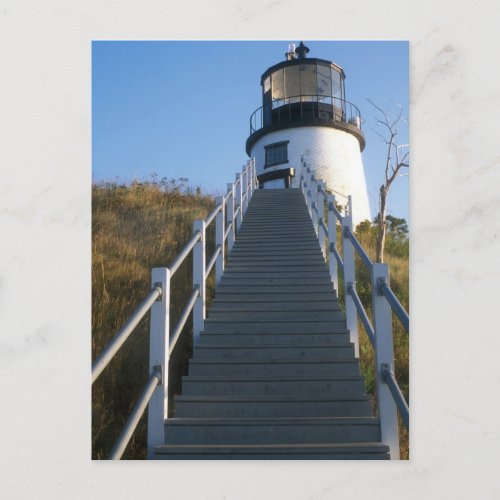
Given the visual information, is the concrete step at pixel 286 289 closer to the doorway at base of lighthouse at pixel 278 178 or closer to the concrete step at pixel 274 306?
the concrete step at pixel 274 306

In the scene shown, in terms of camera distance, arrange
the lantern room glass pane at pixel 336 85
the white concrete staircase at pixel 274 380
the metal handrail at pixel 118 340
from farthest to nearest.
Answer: the lantern room glass pane at pixel 336 85 → the white concrete staircase at pixel 274 380 → the metal handrail at pixel 118 340

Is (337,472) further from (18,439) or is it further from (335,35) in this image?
(335,35)

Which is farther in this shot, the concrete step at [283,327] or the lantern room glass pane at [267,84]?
the lantern room glass pane at [267,84]

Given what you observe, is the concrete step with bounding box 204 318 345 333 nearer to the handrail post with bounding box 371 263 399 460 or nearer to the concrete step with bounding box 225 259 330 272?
the concrete step with bounding box 225 259 330 272

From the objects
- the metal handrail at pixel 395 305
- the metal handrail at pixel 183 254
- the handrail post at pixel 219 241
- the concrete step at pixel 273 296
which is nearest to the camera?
the metal handrail at pixel 395 305

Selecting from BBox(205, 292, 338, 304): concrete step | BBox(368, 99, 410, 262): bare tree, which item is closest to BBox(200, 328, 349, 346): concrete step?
BBox(205, 292, 338, 304): concrete step

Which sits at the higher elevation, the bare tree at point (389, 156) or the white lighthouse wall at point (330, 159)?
the white lighthouse wall at point (330, 159)

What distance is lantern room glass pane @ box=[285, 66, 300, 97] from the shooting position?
1248 cm

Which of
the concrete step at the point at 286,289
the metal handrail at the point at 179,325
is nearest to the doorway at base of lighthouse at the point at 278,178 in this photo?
the concrete step at the point at 286,289

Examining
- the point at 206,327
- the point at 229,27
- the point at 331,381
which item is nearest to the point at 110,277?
the point at 206,327

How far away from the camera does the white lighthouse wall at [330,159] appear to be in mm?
12570

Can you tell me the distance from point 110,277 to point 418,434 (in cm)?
316

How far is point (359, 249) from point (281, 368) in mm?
822

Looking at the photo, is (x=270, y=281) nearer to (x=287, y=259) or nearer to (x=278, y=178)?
(x=287, y=259)
